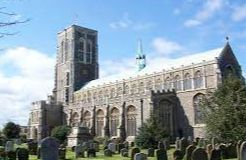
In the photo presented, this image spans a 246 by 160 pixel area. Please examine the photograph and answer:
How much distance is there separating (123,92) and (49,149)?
45.0m

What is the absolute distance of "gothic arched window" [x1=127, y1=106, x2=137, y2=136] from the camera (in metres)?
51.5

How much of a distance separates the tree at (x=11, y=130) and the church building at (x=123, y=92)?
13.9 feet

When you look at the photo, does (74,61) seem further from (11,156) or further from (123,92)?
(11,156)

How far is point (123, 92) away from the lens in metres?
60.9

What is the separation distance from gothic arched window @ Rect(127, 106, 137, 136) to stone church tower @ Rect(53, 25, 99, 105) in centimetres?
2089

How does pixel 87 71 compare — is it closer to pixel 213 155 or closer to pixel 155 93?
pixel 155 93

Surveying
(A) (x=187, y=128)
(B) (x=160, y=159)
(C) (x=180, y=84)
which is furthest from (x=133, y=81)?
(B) (x=160, y=159)

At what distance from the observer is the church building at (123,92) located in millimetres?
48406

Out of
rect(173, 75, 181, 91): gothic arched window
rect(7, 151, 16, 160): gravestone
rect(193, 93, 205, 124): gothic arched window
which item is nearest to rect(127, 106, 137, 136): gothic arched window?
rect(173, 75, 181, 91): gothic arched window

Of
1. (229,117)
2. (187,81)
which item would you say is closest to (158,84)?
(187,81)

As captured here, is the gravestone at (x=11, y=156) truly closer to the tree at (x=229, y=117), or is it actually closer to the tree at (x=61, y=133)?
the tree at (x=229, y=117)

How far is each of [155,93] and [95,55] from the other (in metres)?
30.6

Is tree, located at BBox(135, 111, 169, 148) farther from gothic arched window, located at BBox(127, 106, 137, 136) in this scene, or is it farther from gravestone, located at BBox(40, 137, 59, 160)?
gravestone, located at BBox(40, 137, 59, 160)

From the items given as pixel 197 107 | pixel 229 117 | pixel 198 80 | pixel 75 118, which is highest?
pixel 198 80
